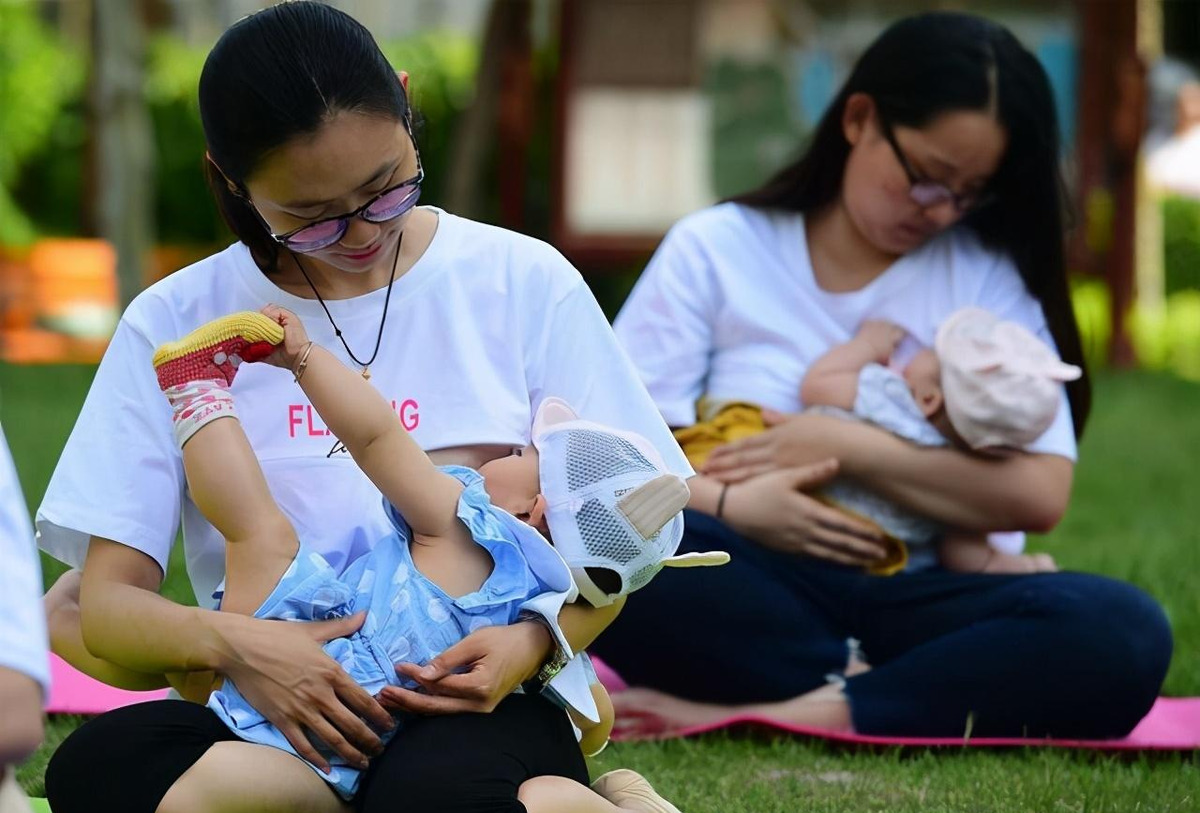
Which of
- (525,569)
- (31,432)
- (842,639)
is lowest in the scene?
(31,432)

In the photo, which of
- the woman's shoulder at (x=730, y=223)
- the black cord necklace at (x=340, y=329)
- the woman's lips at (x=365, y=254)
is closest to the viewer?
the woman's lips at (x=365, y=254)

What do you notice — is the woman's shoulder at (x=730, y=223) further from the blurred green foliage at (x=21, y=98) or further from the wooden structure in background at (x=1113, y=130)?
the blurred green foliage at (x=21, y=98)

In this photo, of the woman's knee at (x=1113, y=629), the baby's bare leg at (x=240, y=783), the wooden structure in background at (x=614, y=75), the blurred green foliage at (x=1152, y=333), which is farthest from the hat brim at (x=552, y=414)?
the blurred green foliage at (x=1152, y=333)

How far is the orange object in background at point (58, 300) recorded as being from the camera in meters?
11.8

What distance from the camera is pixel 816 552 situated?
3609 mm

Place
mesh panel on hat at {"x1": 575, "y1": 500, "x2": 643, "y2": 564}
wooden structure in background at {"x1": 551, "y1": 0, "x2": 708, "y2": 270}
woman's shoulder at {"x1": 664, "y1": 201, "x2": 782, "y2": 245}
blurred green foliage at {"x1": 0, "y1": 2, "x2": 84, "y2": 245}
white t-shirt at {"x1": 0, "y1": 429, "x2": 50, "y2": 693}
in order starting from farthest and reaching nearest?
blurred green foliage at {"x1": 0, "y1": 2, "x2": 84, "y2": 245} < wooden structure in background at {"x1": 551, "y1": 0, "x2": 708, "y2": 270} < woman's shoulder at {"x1": 664, "y1": 201, "x2": 782, "y2": 245} < mesh panel on hat at {"x1": 575, "y1": 500, "x2": 643, "y2": 564} < white t-shirt at {"x1": 0, "y1": 429, "x2": 50, "y2": 693}

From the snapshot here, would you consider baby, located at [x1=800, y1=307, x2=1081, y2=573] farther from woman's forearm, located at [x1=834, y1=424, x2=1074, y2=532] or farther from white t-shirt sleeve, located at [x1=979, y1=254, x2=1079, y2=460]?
white t-shirt sleeve, located at [x1=979, y1=254, x2=1079, y2=460]

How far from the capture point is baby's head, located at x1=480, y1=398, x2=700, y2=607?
7.93 feet

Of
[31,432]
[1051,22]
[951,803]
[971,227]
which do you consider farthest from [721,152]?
[951,803]

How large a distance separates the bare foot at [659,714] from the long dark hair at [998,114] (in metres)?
1.02

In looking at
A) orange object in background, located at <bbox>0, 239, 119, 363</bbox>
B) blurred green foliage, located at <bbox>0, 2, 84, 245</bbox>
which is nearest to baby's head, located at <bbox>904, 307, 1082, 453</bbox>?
orange object in background, located at <bbox>0, 239, 119, 363</bbox>

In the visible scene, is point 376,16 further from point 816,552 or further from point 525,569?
point 525,569

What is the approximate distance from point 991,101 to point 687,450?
0.97m

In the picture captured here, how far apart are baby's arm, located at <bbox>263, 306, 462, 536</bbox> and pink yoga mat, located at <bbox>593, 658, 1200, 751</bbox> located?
128 centimetres
